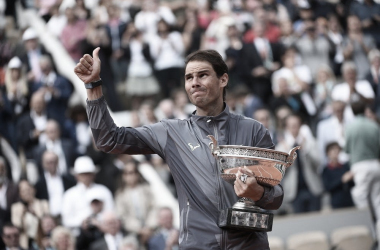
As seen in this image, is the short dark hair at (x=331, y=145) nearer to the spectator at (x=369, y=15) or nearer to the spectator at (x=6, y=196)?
the spectator at (x=6, y=196)

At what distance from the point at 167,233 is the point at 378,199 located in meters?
2.85

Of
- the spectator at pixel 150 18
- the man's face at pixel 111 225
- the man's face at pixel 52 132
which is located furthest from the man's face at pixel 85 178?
the spectator at pixel 150 18

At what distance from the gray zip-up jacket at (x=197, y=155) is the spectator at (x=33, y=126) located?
287 inches

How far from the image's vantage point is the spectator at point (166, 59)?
556 inches

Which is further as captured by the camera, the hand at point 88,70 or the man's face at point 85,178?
the man's face at point 85,178

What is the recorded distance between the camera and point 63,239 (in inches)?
361

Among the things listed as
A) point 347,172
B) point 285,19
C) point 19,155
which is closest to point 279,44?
point 285,19

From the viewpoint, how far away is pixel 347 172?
10.7 m

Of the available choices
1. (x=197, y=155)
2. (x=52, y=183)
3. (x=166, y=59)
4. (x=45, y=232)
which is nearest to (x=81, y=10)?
(x=166, y=59)

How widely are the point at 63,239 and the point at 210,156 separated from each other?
5173mm

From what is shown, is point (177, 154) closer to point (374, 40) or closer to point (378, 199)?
point (378, 199)

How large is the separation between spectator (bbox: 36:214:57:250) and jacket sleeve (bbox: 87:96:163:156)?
17.1ft

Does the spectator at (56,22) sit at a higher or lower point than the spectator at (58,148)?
higher

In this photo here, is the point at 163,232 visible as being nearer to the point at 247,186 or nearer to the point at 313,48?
the point at 247,186
